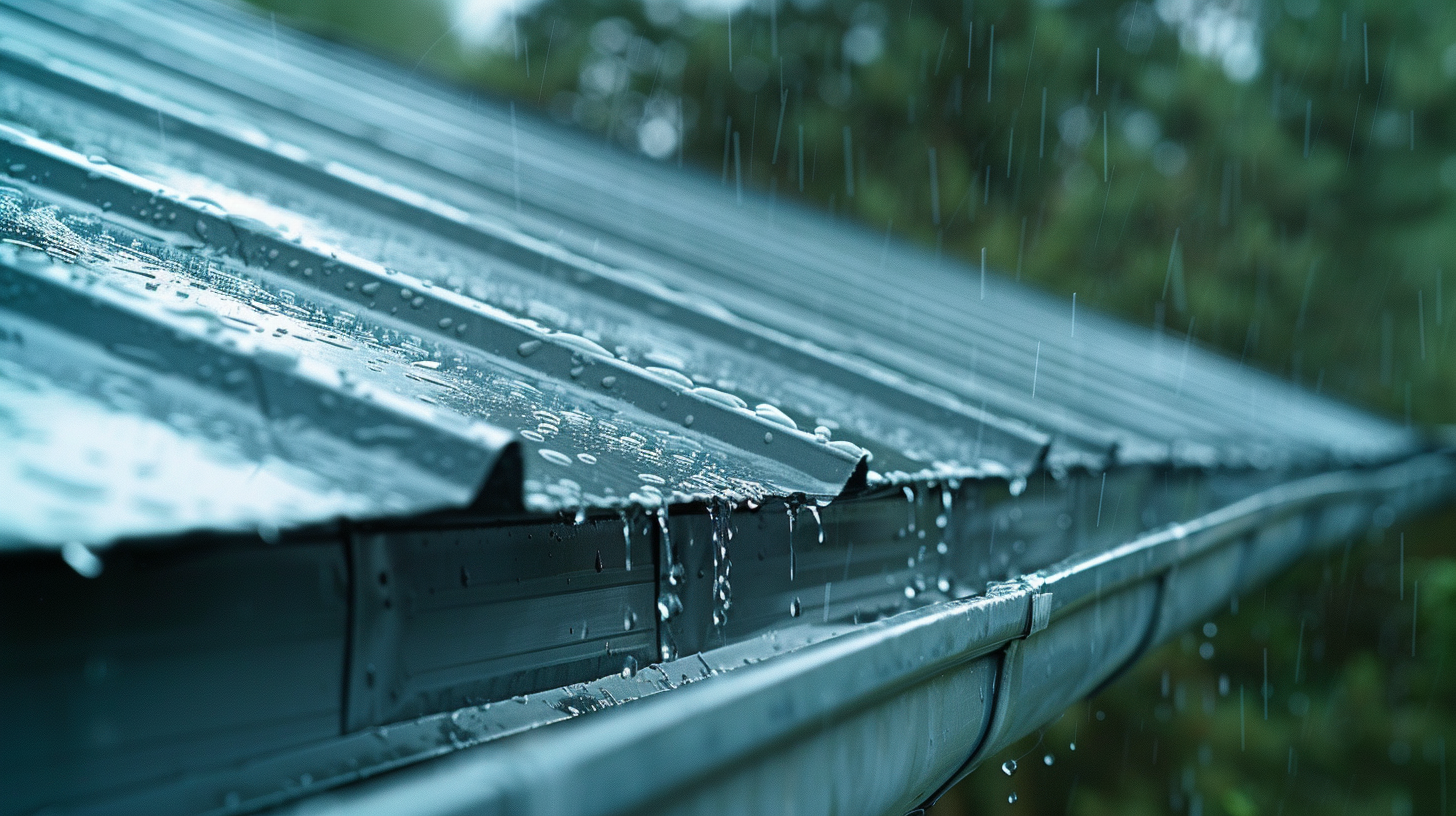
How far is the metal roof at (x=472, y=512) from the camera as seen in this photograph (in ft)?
2.33

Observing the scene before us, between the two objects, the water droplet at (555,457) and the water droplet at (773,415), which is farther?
the water droplet at (773,415)

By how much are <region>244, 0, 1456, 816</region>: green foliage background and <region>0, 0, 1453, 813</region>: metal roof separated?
775cm

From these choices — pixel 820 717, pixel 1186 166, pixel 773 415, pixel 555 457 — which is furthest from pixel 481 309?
pixel 1186 166

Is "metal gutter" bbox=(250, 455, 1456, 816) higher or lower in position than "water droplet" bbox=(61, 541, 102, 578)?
lower

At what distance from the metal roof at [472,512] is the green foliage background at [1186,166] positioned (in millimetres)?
7746

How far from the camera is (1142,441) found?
281cm

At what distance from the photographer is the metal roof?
71 cm

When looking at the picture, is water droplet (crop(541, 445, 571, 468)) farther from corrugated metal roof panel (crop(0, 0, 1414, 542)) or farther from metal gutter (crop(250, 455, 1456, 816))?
metal gutter (crop(250, 455, 1456, 816))

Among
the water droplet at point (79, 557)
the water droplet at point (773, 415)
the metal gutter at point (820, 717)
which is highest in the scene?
the water droplet at point (79, 557)

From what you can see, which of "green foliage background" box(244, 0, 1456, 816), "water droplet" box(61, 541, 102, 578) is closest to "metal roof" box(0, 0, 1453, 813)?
"water droplet" box(61, 541, 102, 578)

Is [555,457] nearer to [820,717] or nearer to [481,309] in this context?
[820,717]

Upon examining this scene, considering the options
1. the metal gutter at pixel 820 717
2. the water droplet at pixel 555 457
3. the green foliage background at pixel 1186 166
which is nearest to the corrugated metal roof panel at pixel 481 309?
the water droplet at pixel 555 457

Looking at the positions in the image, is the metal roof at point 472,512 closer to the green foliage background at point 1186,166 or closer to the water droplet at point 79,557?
the water droplet at point 79,557

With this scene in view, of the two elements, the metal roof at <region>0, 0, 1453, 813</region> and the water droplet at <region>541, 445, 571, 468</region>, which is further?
the water droplet at <region>541, 445, 571, 468</region>
